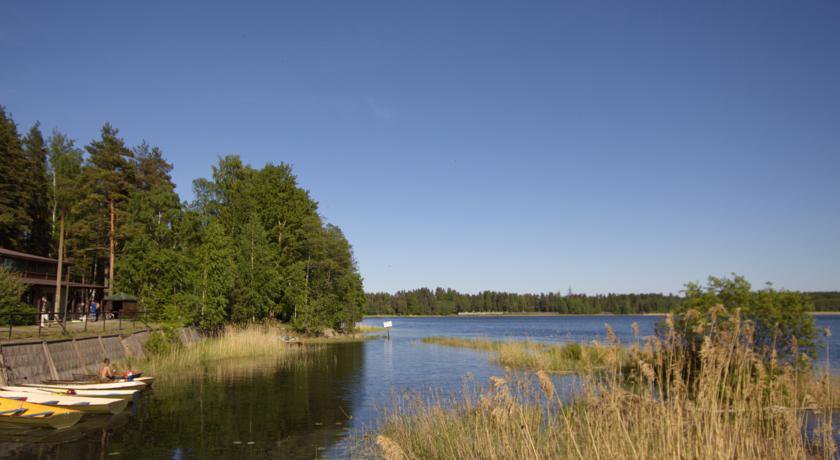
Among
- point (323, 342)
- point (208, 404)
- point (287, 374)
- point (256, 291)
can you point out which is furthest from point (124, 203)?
point (208, 404)

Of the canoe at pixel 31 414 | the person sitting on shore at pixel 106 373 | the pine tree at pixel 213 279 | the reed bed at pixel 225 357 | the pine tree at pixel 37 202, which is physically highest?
the pine tree at pixel 37 202

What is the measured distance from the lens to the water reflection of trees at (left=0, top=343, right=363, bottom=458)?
1425 centimetres

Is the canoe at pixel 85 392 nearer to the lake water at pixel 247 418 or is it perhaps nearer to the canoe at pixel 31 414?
the lake water at pixel 247 418

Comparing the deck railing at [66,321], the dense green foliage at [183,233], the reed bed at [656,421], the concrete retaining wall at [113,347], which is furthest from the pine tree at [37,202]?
the reed bed at [656,421]

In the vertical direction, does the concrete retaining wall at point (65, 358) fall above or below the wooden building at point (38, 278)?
below

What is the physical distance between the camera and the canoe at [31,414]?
15498 mm

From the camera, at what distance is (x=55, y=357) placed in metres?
22.1

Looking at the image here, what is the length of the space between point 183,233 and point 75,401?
40828 mm

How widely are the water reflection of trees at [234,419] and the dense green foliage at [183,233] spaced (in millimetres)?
15569

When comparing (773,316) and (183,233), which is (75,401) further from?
(183,233)

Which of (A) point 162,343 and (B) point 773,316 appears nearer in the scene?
(B) point 773,316

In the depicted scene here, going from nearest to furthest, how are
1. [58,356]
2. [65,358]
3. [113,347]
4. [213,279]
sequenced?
[58,356] < [65,358] < [113,347] < [213,279]

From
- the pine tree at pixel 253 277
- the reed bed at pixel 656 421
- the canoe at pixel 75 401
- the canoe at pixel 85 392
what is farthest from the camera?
the pine tree at pixel 253 277

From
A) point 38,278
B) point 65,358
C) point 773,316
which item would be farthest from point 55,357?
point 38,278
